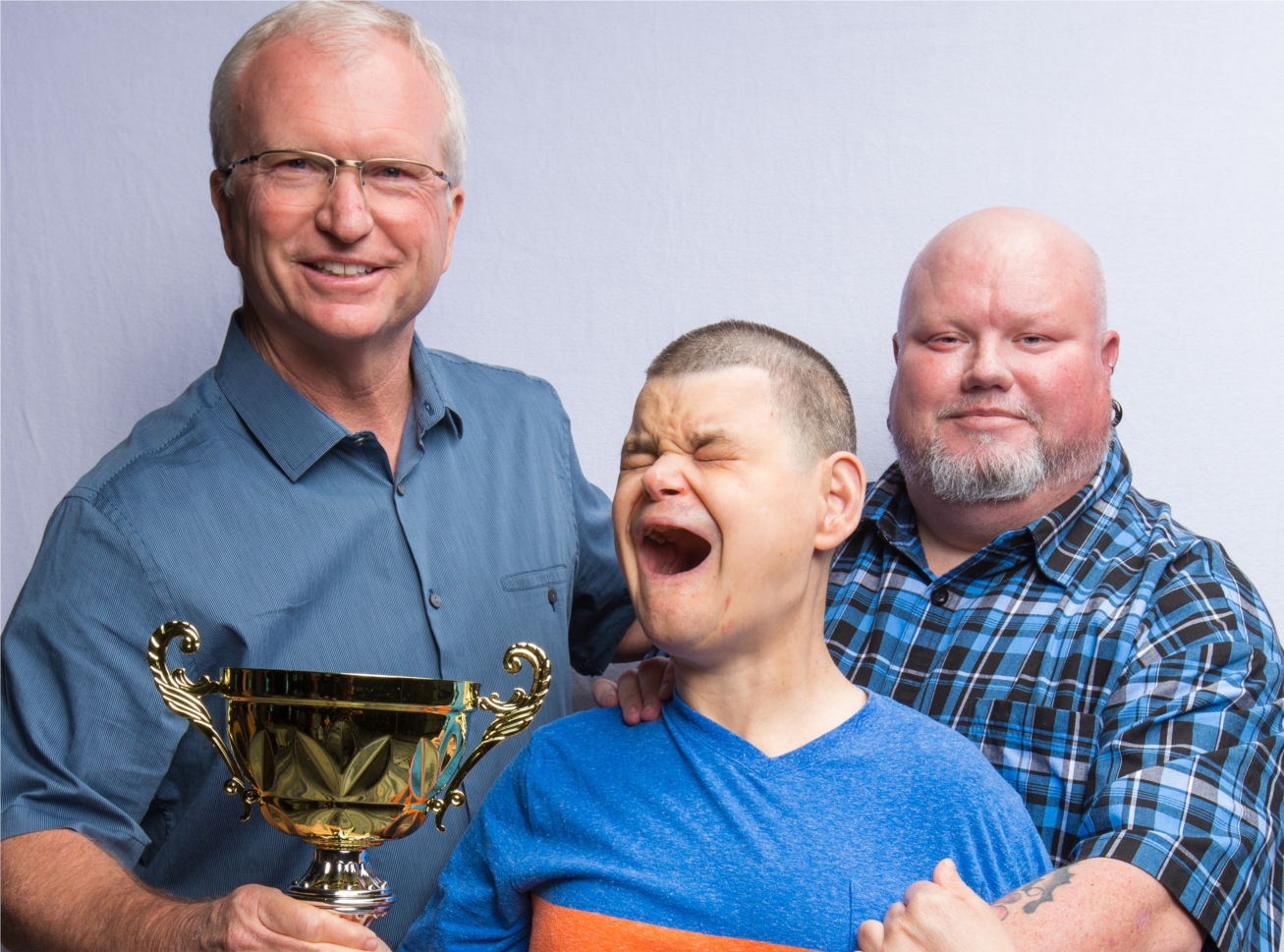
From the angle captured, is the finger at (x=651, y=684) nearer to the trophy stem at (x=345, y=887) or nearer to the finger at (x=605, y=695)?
the finger at (x=605, y=695)

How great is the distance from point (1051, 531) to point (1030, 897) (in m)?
0.75

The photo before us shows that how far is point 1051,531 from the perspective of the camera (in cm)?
212

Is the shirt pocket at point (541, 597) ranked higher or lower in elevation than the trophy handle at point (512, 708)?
lower

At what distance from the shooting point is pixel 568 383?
3096mm

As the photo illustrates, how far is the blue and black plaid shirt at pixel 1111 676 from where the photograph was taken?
179 centimetres

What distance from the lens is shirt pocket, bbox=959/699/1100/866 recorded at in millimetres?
1916

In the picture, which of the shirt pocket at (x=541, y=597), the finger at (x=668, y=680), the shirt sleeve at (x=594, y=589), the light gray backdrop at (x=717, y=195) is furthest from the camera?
the light gray backdrop at (x=717, y=195)

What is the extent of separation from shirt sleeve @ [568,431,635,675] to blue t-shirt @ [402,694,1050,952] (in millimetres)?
867

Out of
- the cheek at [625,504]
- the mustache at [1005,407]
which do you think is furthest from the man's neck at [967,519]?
the cheek at [625,504]

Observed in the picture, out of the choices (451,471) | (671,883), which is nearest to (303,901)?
(671,883)

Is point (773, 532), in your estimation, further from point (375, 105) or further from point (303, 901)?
point (375, 105)

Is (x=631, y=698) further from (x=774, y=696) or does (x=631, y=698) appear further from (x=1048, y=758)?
(x=1048, y=758)

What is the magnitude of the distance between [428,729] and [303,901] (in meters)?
0.25

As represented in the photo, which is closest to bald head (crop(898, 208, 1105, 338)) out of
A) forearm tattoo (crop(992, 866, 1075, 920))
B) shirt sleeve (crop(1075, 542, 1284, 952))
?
shirt sleeve (crop(1075, 542, 1284, 952))
